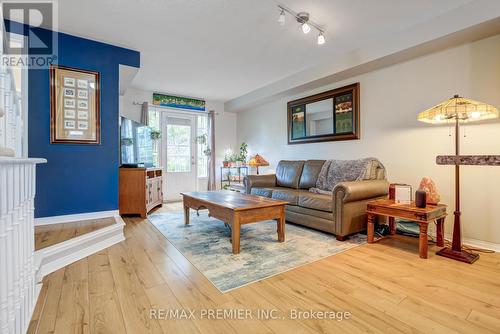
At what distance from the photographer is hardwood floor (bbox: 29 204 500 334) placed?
147cm

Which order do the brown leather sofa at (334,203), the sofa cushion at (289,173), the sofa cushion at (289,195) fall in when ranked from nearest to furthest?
the brown leather sofa at (334,203) < the sofa cushion at (289,195) < the sofa cushion at (289,173)

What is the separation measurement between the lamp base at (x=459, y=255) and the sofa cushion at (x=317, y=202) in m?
1.15

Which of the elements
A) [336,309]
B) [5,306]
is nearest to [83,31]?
[5,306]

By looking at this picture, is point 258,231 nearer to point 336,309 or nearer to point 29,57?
point 336,309

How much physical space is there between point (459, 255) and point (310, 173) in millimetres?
2196

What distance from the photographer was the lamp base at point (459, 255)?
236 cm

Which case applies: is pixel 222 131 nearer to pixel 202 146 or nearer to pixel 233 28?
pixel 202 146

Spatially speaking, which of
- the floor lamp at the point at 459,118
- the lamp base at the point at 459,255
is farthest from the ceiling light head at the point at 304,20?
the lamp base at the point at 459,255

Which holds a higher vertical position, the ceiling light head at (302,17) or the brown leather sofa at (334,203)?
the ceiling light head at (302,17)

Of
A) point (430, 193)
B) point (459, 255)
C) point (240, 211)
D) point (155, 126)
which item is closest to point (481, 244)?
point (459, 255)

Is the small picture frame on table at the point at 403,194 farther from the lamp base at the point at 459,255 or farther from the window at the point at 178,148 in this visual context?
the window at the point at 178,148

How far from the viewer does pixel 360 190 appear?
2963mm

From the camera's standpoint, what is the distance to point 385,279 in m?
2.03

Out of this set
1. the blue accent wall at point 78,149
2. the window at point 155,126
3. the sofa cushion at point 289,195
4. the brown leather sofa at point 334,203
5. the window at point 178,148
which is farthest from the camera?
the window at point 178,148
